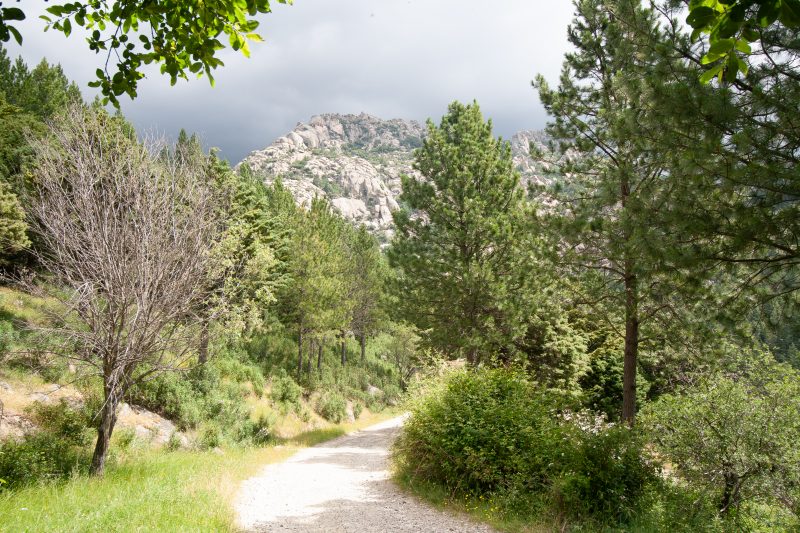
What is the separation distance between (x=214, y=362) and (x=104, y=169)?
12797 millimetres

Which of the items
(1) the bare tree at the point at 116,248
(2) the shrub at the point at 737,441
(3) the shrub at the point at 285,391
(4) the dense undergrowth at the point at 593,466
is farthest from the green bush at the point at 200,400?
(2) the shrub at the point at 737,441

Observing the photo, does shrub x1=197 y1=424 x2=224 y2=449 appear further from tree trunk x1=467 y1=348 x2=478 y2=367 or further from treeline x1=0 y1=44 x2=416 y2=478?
tree trunk x1=467 y1=348 x2=478 y2=367

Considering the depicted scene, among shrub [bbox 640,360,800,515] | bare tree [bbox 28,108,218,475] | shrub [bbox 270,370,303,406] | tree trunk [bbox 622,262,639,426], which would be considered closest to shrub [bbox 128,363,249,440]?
shrub [bbox 270,370,303,406]

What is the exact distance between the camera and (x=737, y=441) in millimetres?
6770

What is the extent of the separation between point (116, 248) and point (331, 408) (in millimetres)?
18154

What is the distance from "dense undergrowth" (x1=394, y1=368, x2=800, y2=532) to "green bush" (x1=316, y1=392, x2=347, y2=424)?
15529 millimetres

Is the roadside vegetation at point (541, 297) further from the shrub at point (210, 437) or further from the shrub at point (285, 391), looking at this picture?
the shrub at point (285, 391)

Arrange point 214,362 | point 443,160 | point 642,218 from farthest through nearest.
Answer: point 214,362 < point 443,160 < point 642,218

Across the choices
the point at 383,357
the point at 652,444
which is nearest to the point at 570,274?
the point at 652,444

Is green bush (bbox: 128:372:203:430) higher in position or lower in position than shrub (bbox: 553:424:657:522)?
lower

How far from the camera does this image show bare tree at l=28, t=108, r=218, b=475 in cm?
723

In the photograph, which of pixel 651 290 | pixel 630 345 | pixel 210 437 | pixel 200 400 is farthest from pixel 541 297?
pixel 200 400

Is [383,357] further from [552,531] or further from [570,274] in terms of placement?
[552,531]

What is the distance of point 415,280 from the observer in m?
15.4
